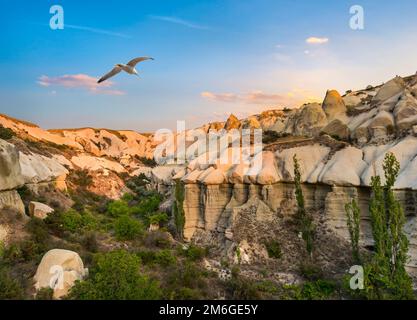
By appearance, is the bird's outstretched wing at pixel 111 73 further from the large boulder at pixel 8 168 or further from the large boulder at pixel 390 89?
the large boulder at pixel 390 89

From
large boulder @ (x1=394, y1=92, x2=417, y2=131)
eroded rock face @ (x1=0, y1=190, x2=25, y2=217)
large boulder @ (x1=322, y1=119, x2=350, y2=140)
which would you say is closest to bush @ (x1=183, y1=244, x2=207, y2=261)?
eroded rock face @ (x1=0, y1=190, x2=25, y2=217)

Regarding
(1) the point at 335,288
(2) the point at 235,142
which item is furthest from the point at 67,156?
(1) the point at 335,288

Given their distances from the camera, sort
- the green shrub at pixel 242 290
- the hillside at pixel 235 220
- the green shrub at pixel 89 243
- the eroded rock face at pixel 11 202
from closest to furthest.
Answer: the green shrub at pixel 242 290, the hillside at pixel 235 220, the eroded rock face at pixel 11 202, the green shrub at pixel 89 243

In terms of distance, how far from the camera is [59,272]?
13.2 meters

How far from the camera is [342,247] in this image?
20859mm

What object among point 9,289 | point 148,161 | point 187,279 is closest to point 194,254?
point 187,279

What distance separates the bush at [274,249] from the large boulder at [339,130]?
11.1 m

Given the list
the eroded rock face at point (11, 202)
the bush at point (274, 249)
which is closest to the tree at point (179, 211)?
the bush at point (274, 249)

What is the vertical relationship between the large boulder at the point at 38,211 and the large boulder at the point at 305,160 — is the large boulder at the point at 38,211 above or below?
below

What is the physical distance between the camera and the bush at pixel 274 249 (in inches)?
854

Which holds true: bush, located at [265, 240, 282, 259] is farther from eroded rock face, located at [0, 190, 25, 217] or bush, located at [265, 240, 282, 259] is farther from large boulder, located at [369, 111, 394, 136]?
eroded rock face, located at [0, 190, 25, 217]
